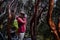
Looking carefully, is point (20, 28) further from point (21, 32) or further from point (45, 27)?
point (45, 27)

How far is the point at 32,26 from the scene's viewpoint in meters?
1.15

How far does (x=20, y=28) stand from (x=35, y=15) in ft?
3.36

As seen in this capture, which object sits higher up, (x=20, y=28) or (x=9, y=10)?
(x=9, y=10)

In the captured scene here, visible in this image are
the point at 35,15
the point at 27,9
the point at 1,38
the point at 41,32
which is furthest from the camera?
the point at 41,32

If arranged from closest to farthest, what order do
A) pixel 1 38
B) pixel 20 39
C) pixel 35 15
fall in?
pixel 35 15, pixel 20 39, pixel 1 38

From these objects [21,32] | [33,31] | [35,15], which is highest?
[35,15]

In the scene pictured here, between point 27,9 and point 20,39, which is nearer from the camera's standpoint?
point 20,39

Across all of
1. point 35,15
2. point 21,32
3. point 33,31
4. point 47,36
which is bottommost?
point 47,36

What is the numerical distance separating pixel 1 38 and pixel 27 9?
0.63 m

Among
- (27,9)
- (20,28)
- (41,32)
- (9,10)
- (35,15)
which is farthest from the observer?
(41,32)

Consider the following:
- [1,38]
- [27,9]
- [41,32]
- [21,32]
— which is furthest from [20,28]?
[41,32]

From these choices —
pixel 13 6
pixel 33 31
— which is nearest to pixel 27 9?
pixel 13 6

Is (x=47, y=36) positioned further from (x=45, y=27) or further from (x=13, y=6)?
(x=13, y=6)

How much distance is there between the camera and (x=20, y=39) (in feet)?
7.27
